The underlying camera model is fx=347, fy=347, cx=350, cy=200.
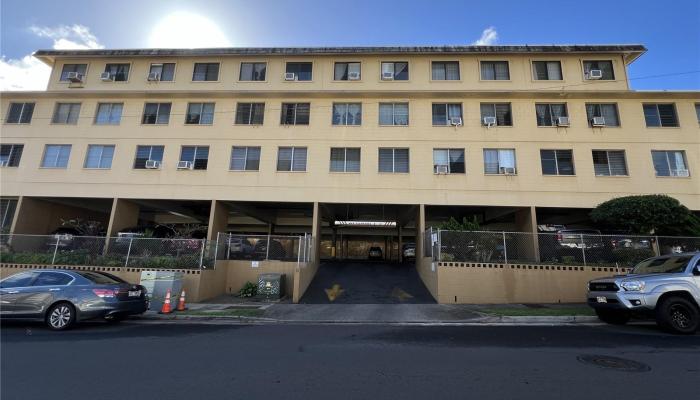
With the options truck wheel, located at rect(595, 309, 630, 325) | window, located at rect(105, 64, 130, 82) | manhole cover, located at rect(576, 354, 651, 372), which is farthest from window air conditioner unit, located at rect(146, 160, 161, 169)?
truck wheel, located at rect(595, 309, 630, 325)

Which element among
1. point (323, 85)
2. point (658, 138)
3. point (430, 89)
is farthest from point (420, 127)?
point (658, 138)

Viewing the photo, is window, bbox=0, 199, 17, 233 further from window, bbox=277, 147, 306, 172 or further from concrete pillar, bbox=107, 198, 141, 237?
window, bbox=277, 147, 306, 172

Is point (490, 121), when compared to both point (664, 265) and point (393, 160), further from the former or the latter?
point (664, 265)

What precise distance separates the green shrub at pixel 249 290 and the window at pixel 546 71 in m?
A: 18.3

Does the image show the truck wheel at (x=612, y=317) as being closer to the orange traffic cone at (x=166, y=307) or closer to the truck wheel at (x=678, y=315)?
the truck wheel at (x=678, y=315)

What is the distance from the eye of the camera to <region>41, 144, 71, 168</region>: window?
19.7 metres

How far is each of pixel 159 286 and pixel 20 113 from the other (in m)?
18.2

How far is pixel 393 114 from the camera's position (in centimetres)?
1936

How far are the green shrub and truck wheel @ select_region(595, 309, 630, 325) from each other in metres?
12.1

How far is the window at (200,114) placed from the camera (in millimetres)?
19891

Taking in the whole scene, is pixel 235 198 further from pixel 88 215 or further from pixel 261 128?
pixel 88 215

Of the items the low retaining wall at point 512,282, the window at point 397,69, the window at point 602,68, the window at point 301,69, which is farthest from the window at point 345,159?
the window at point 602,68

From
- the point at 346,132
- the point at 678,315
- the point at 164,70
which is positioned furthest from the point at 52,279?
the point at 164,70

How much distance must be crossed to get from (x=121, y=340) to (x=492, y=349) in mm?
7358
